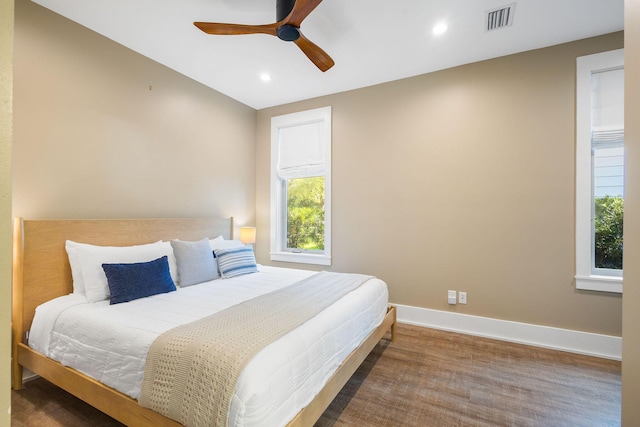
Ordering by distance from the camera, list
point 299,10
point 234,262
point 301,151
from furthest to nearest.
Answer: point 301,151, point 234,262, point 299,10

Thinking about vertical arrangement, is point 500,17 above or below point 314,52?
above

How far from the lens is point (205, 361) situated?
4.45 feet

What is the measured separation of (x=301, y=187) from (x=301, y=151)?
0.54 metres

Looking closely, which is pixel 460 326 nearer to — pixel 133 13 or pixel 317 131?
pixel 317 131

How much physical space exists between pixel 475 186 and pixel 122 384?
3.48 meters

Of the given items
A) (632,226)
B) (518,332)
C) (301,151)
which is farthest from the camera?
(301,151)

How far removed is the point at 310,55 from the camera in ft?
8.08

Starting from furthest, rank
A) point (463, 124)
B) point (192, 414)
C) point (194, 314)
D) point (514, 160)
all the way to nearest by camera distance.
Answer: point (463, 124) → point (514, 160) → point (194, 314) → point (192, 414)

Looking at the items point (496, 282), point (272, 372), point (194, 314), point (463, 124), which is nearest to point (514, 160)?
point (463, 124)

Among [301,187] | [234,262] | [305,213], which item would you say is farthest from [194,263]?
[301,187]

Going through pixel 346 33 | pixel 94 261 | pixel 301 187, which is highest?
pixel 346 33

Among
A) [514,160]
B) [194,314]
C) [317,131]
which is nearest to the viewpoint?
[194,314]

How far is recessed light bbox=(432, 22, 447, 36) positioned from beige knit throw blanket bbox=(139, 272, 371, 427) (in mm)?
2680

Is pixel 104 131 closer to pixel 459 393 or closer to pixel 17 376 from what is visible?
pixel 17 376
